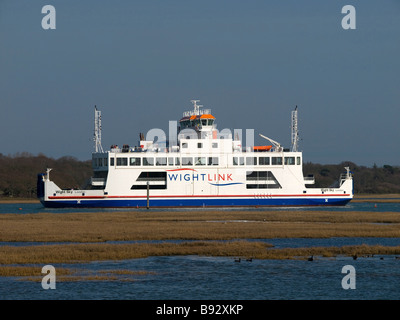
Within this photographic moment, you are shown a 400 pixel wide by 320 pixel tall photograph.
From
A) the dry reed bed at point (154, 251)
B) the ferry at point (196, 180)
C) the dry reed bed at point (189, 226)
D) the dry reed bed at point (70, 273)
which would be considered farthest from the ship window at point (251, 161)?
the dry reed bed at point (70, 273)

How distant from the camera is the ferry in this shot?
231 ft

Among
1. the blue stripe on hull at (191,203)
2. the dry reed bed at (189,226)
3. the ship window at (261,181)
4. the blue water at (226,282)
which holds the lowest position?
the blue water at (226,282)

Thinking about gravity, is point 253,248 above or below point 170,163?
below

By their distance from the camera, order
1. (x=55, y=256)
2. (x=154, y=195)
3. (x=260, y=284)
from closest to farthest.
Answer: (x=260, y=284) < (x=55, y=256) < (x=154, y=195)

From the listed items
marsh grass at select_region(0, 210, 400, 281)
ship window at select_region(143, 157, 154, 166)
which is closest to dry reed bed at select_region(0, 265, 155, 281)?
marsh grass at select_region(0, 210, 400, 281)

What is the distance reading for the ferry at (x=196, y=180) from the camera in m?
70.4

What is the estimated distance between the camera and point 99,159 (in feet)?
242

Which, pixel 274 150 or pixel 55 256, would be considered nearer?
pixel 55 256

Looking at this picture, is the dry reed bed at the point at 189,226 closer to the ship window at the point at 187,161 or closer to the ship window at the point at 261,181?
the ship window at the point at 261,181

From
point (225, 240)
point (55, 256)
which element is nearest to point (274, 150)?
point (225, 240)
